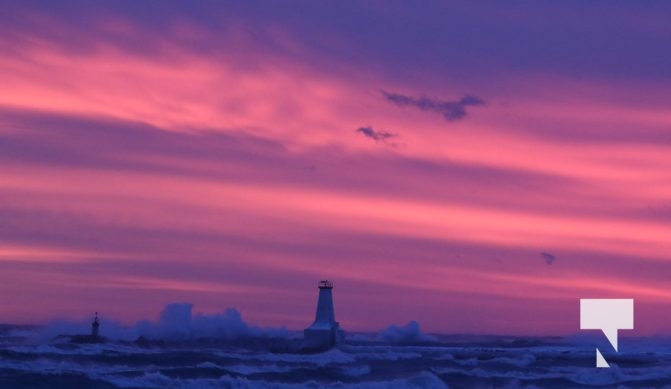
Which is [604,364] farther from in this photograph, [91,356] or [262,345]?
[91,356]

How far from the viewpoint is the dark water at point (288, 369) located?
4594 centimetres

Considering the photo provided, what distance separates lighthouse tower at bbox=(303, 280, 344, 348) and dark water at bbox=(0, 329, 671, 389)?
919mm

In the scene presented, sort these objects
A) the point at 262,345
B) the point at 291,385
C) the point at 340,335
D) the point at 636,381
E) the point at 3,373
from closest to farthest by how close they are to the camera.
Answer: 1. the point at 3,373
2. the point at 291,385
3. the point at 636,381
4. the point at 340,335
5. the point at 262,345

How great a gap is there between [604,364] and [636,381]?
234 inches

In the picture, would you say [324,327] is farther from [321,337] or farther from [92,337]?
[92,337]

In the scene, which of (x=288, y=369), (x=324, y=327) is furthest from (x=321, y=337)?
(x=288, y=369)

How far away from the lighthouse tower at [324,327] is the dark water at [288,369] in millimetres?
919

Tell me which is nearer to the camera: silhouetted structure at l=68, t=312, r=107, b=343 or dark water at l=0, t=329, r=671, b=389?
dark water at l=0, t=329, r=671, b=389

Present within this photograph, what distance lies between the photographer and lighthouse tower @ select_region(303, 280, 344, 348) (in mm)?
64500

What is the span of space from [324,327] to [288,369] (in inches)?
433

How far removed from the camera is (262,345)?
75125mm

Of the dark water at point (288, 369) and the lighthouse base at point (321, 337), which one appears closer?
the dark water at point (288, 369)

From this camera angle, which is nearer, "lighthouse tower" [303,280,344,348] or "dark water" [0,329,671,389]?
"dark water" [0,329,671,389]

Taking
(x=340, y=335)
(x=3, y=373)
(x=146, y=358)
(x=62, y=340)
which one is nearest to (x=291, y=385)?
(x=146, y=358)
